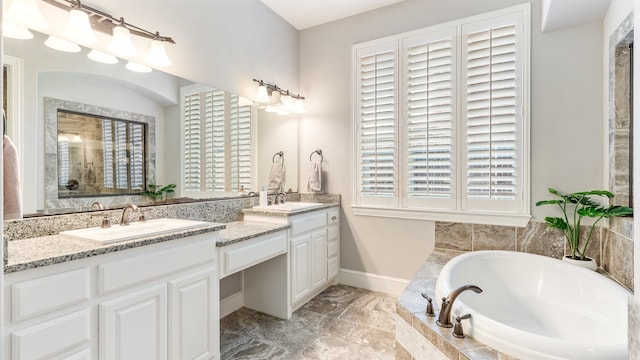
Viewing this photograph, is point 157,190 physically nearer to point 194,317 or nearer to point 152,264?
point 152,264

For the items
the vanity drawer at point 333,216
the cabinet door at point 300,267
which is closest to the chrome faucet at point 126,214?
the cabinet door at point 300,267

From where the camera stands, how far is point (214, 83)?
2.58 metres

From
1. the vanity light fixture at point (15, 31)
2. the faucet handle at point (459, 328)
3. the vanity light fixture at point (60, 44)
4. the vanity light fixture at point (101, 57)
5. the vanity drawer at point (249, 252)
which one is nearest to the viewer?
the faucet handle at point (459, 328)

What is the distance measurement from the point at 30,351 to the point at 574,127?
343 cm

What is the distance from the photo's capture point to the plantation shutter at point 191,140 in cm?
233

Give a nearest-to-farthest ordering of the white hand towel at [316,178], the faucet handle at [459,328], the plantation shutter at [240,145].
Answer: the faucet handle at [459,328]
the plantation shutter at [240,145]
the white hand towel at [316,178]

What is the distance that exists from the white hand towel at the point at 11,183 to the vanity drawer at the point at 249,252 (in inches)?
38.1

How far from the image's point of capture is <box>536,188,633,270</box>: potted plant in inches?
84.0

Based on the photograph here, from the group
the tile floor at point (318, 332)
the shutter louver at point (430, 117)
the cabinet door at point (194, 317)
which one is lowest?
the tile floor at point (318, 332)

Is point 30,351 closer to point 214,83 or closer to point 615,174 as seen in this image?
point 214,83

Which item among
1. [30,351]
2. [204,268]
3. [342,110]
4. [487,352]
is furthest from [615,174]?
[30,351]

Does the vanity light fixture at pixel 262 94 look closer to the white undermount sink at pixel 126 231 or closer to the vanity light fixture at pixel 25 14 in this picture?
the white undermount sink at pixel 126 231

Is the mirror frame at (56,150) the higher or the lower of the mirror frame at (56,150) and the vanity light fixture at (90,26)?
the lower

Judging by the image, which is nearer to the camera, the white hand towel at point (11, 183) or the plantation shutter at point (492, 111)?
the white hand towel at point (11, 183)
